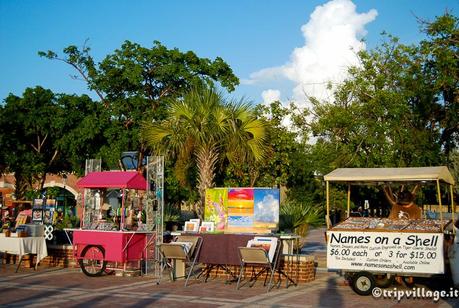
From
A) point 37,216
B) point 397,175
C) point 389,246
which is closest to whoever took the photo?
point 389,246

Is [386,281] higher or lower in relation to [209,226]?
lower

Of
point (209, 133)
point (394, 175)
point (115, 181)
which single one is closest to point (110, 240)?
point (115, 181)

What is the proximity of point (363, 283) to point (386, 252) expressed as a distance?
0.78 meters

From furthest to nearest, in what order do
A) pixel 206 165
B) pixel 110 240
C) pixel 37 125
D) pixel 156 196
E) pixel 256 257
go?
1. pixel 37 125
2. pixel 206 165
3. pixel 156 196
4. pixel 110 240
5. pixel 256 257

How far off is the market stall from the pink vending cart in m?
5.18

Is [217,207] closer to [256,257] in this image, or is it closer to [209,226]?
[209,226]

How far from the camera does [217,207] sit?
14.2 meters

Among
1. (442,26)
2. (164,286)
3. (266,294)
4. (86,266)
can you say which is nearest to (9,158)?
(86,266)

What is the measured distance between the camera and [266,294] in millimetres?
11406

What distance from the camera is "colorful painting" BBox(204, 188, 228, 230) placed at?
14077 millimetres

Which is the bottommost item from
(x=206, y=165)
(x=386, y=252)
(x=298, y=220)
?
(x=386, y=252)

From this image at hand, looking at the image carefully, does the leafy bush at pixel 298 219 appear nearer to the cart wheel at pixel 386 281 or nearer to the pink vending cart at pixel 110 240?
the pink vending cart at pixel 110 240

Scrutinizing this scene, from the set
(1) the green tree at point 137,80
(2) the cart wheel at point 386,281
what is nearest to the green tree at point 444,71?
(1) the green tree at point 137,80

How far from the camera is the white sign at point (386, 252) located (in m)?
10.6
